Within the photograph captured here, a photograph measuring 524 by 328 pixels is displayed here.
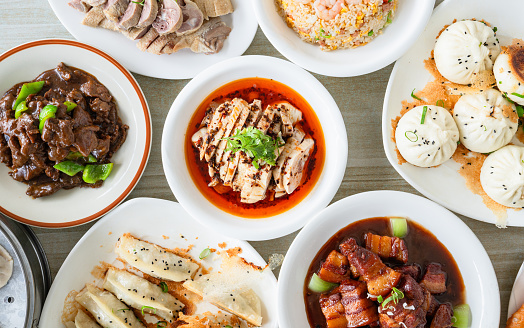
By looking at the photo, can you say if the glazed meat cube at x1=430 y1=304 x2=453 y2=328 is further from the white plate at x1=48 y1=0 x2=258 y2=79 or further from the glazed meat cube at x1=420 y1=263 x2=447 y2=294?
the white plate at x1=48 y1=0 x2=258 y2=79

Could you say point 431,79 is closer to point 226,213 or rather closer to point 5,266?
point 226,213

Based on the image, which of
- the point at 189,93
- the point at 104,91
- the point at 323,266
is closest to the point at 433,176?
the point at 323,266

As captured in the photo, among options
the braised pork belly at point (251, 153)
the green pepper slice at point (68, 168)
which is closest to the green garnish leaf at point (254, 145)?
the braised pork belly at point (251, 153)

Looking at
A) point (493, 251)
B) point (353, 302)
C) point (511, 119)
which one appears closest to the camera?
point (353, 302)

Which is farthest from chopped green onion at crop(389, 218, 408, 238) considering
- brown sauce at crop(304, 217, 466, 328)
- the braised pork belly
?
the braised pork belly

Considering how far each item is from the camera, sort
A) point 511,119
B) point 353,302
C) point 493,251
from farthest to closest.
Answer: point 493,251 < point 511,119 < point 353,302

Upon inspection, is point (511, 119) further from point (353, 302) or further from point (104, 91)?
point (104, 91)

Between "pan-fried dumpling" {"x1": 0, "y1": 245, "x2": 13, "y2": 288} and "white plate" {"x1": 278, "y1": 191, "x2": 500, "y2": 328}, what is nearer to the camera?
"white plate" {"x1": 278, "y1": 191, "x2": 500, "y2": 328}
